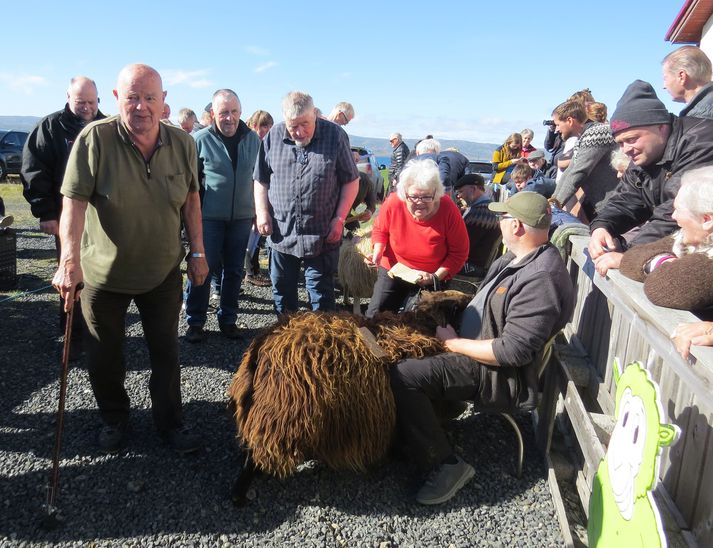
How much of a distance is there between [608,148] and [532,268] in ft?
8.41

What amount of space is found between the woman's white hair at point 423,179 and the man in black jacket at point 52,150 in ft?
8.05

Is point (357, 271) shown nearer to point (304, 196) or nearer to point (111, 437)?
point (304, 196)

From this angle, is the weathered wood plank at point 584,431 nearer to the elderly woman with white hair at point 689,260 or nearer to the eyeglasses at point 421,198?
the elderly woman with white hair at point 689,260

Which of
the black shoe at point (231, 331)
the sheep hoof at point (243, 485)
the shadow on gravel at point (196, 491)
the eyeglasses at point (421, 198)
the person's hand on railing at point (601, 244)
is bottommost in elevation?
the shadow on gravel at point (196, 491)

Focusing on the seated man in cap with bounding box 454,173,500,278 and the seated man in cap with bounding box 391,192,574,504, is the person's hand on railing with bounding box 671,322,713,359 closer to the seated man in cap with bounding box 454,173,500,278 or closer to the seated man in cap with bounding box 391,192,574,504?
the seated man in cap with bounding box 391,192,574,504

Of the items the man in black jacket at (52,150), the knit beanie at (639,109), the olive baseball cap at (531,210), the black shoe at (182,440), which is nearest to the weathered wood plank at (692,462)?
the olive baseball cap at (531,210)

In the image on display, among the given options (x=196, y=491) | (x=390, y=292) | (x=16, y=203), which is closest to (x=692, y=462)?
(x=196, y=491)

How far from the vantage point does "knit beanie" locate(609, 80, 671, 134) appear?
102 inches

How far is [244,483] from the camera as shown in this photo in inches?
106

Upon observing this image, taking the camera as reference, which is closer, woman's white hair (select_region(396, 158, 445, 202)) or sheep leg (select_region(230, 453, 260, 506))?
sheep leg (select_region(230, 453, 260, 506))

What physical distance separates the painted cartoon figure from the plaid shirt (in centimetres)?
253

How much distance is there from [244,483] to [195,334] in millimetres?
2260

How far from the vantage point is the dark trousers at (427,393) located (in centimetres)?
279

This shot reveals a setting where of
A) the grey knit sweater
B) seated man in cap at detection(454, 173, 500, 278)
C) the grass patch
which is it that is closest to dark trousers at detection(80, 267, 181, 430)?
seated man in cap at detection(454, 173, 500, 278)
